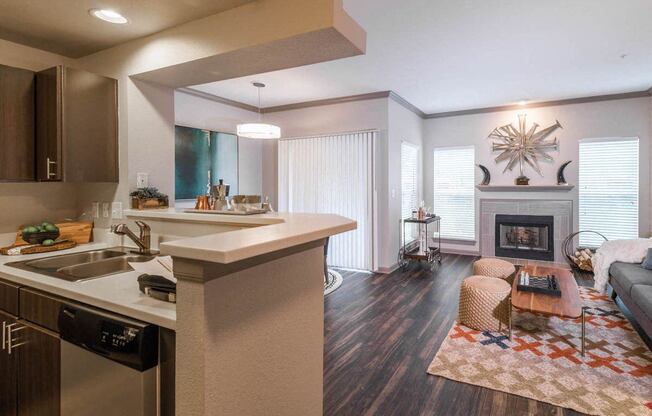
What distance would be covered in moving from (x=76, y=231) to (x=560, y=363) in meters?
3.66

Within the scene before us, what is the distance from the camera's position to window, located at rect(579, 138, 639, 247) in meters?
5.48

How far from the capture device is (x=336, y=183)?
5.64 meters

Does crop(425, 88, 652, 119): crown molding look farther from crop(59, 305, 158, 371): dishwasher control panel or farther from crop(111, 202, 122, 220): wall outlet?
crop(59, 305, 158, 371): dishwasher control panel

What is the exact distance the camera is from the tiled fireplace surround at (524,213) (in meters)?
5.80

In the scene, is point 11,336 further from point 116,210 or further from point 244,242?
point 244,242

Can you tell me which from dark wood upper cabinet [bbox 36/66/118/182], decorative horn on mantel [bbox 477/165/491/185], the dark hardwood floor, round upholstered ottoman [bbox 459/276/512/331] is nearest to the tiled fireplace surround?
decorative horn on mantel [bbox 477/165/491/185]

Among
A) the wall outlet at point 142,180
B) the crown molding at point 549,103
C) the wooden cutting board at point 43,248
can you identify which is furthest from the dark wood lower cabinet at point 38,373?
the crown molding at point 549,103

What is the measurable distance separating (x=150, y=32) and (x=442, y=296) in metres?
3.84

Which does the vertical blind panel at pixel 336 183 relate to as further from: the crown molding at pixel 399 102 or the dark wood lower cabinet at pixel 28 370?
the dark wood lower cabinet at pixel 28 370

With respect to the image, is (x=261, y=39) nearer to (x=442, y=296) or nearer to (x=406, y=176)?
(x=442, y=296)

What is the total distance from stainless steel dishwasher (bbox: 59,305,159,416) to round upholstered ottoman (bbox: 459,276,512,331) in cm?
284

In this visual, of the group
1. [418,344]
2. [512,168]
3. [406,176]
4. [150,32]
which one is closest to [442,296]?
[418,344]

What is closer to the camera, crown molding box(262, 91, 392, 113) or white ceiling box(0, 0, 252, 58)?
white ceiling box(0, 0, 252, 58)

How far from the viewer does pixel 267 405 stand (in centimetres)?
124
